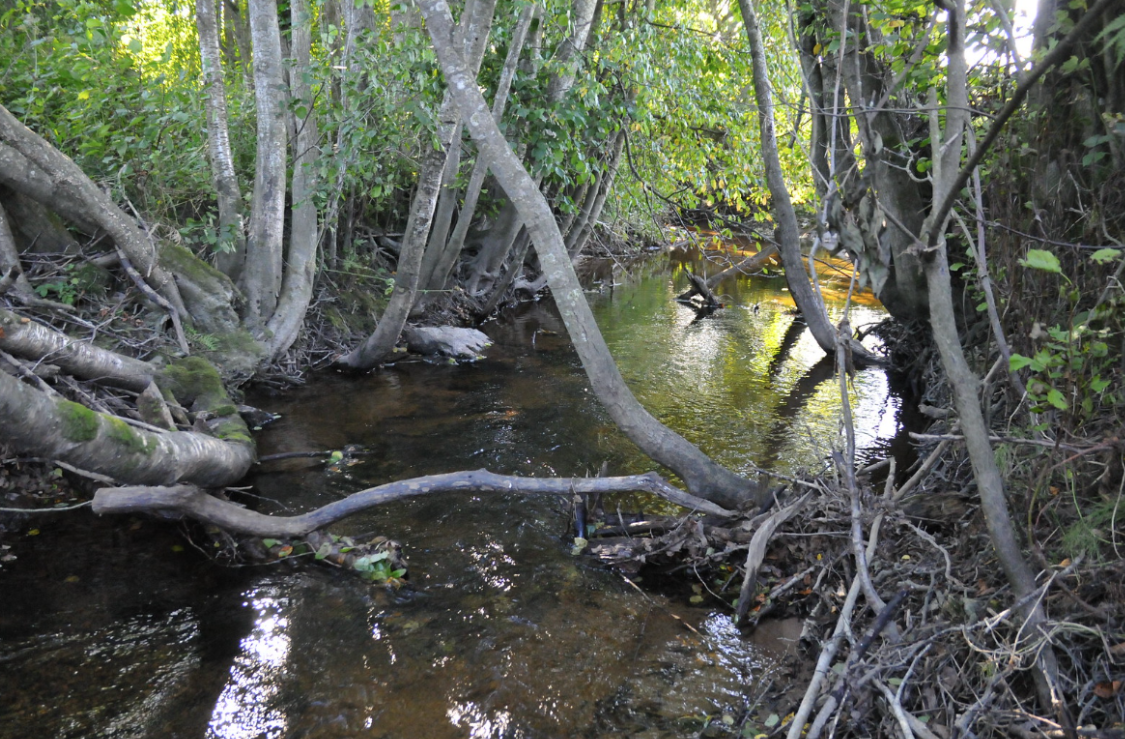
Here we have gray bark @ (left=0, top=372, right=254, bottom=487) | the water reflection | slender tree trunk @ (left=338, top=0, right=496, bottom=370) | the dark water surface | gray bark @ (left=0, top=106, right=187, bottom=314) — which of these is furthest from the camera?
slender tree trunk @ (left=338, top=0, right=496, bottom=370)

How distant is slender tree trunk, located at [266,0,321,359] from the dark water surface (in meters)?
1.94

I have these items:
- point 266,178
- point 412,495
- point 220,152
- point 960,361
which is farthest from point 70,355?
point 960,361

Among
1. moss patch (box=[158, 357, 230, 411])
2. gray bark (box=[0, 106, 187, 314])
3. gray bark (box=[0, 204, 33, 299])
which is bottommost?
moss patch (box=[158, 357, 230, 411])

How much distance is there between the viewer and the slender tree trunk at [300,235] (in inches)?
329

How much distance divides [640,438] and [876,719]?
7.96 feet

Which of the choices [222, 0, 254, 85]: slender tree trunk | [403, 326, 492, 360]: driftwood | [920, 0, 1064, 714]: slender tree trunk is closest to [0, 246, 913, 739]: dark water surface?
[920, 0, 1064, 714]: slender tree trunk

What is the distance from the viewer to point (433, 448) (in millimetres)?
7121

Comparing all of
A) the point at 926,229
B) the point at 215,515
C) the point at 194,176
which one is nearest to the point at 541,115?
the point at 194,176

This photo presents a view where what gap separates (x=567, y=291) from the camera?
471cm

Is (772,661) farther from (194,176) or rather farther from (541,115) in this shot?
(194,176)

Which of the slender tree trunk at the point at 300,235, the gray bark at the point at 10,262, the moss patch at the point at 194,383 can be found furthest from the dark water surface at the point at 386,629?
the gray bark at the point at 10,262

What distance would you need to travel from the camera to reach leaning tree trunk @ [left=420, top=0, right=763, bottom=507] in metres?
4.53

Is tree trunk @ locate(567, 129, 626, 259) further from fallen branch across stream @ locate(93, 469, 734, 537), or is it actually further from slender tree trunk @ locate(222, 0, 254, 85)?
fallen branch across stream @ locate(93, 469, 734, 537)

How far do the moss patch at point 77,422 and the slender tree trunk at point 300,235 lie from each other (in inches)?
162
